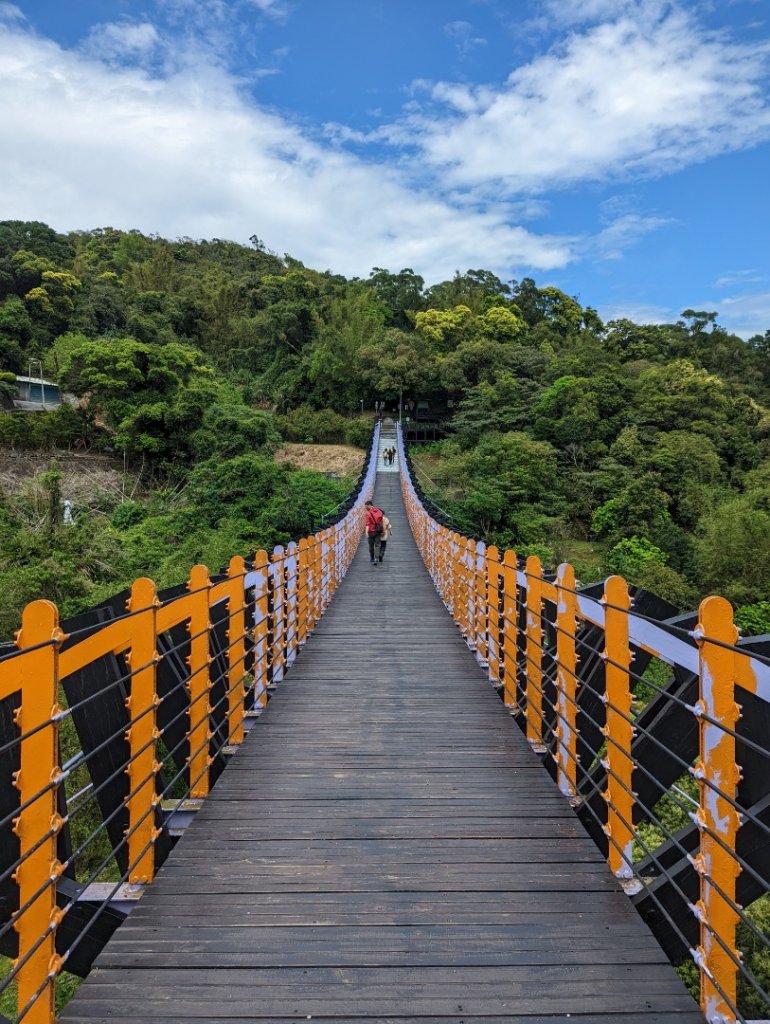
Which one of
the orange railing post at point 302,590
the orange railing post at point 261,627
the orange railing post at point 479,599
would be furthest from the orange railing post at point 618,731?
the orange railing post at point 302,590

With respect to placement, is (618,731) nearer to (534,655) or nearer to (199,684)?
(534,655)

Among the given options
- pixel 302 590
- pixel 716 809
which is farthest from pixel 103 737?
pixel 302 590

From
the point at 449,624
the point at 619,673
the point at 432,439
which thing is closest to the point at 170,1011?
the point at 619,673

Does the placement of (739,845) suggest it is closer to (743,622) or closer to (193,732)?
(193,732)

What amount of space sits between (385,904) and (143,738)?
117 centimetres

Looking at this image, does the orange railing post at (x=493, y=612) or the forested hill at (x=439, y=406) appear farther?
the forested hill at (x=439, y=406)

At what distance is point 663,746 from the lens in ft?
5.92

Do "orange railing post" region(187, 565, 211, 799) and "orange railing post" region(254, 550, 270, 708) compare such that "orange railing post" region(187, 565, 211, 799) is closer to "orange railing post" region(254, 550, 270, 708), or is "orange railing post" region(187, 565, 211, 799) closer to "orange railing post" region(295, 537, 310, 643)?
"orange railing post" region(254, 550, 270, 708)

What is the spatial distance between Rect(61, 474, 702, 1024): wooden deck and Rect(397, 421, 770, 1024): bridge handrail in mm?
161

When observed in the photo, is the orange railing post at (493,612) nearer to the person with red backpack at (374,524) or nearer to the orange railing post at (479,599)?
the orange railing post at (479,599)

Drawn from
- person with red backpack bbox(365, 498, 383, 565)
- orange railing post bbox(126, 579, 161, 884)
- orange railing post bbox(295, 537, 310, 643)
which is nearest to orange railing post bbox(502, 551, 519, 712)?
orange railing post bbox(295, 537, 310, 643)

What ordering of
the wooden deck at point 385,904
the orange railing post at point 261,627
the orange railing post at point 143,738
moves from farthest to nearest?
the orange railing post at point 261,627
the orange railing post at point 143,738
the wooden deck at point 385,904

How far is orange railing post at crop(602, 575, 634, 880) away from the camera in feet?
7.48

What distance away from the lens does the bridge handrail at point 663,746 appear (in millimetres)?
1610
